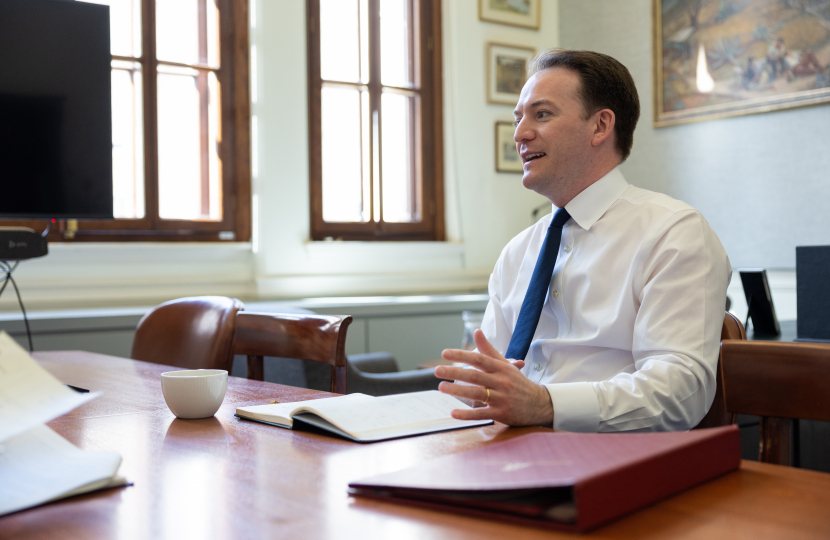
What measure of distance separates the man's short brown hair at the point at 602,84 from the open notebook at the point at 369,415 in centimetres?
82

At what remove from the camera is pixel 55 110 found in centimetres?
255

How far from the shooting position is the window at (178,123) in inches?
148

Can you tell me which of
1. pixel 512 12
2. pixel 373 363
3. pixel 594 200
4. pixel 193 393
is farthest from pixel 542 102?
pixel 512 12

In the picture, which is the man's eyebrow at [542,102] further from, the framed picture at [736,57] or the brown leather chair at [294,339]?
the framed picture at [736,57]

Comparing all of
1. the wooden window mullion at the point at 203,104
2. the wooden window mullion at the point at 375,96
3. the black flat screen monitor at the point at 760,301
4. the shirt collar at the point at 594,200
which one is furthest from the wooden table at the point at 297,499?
the wooden window mullion at the point at 375,96

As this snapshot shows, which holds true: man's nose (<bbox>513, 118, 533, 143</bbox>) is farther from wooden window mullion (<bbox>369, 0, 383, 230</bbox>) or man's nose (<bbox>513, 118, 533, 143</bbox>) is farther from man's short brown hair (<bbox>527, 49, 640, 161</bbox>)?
wooden window mullion (<bbox>369, 0, 383, 230</bbox>)

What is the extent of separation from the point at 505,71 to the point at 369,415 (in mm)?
4057

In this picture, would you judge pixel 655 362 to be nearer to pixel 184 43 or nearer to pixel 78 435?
pixel 78 435

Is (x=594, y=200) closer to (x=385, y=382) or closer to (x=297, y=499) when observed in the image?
(x=297, y=499)

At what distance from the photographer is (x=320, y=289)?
13.8 feet

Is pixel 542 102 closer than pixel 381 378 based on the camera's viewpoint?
Yes

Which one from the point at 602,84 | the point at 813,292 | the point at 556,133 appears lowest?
the point at 813,292

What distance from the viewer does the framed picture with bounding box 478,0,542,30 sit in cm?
472

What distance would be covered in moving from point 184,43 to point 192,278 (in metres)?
1.19
